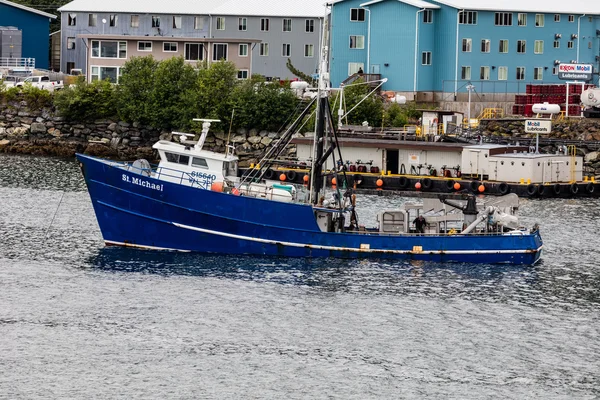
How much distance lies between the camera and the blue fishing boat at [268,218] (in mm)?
46125

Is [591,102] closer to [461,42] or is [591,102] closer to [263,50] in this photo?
[461,42]

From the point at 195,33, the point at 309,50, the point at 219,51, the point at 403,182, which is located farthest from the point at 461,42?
the point at 403,182

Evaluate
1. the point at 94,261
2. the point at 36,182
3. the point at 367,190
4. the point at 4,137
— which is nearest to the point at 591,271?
the point at 94,261

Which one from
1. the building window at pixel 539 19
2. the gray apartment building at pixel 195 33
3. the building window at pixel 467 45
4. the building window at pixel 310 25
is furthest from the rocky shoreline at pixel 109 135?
the building window at pixel 310 25

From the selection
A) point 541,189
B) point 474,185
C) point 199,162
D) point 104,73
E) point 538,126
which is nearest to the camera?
point 199,162

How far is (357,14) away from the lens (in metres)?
97.9

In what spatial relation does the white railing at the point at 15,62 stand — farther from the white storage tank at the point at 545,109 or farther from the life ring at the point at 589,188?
the life ring at the point at 589,188

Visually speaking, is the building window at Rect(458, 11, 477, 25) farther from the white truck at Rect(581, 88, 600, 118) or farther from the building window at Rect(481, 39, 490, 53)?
the white truck at Rect(581, 88, 600, 118)

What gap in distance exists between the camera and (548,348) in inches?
1417

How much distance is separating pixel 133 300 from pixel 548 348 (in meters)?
13.3

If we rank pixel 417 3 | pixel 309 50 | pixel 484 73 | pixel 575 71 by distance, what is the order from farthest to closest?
pixel 309 50 < pixel 484 73 < pixel 417 3 < pixel 575 71

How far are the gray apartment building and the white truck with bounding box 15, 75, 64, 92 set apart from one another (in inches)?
127

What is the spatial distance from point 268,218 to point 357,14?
54.3 meters

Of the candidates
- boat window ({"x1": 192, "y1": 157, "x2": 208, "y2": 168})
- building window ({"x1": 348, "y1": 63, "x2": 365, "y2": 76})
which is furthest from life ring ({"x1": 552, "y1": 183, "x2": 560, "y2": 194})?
building window ({"x1": 348, "y1": 63, "x2": 365, "y2": 76})
